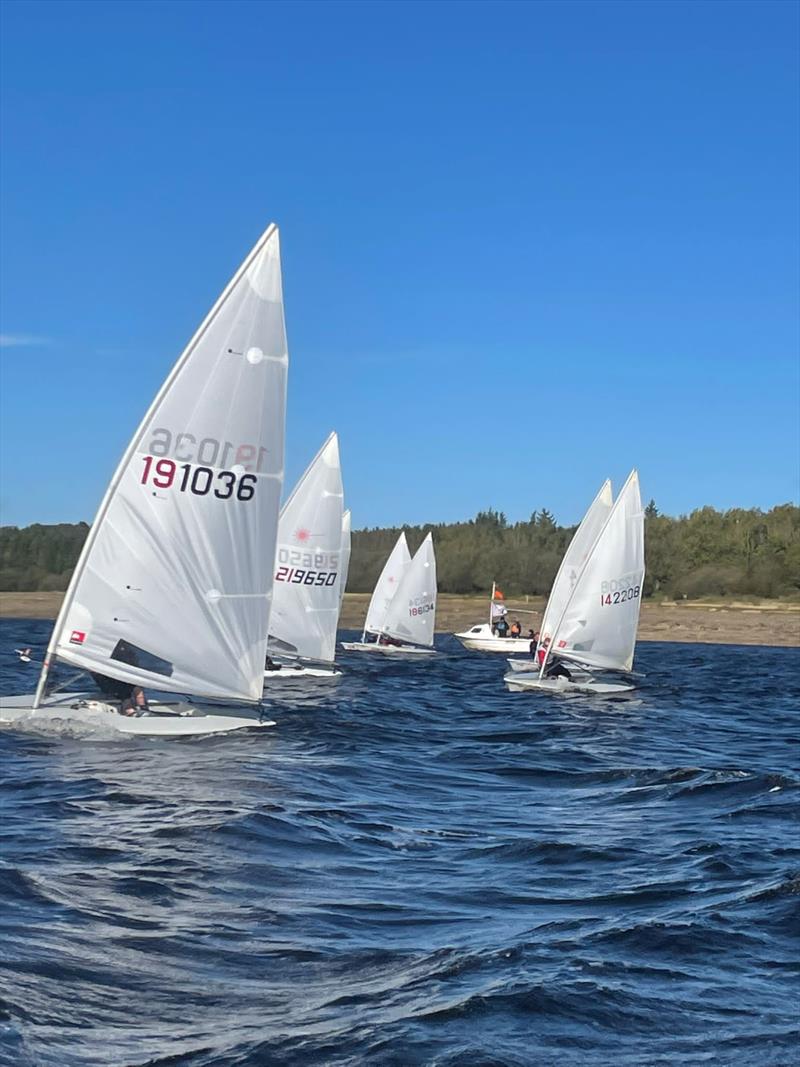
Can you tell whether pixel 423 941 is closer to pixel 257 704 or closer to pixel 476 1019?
pixel 476 1019

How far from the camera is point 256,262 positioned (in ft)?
73.0

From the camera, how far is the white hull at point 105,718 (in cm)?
2131

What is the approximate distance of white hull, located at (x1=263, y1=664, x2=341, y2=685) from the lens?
37.3m

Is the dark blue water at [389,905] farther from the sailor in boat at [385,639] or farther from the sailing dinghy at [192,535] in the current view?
the sailor in boat at [385,639]

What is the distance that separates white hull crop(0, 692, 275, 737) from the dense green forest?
9070 centimetres

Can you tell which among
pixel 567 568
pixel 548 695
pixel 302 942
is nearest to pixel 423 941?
pixel 302 942

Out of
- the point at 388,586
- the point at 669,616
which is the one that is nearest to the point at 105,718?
the point at 388,586

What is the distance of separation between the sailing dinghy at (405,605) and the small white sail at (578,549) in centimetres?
1699

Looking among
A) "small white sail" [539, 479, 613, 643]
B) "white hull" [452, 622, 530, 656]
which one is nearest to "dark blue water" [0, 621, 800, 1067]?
"small white sail" [539, 479, 613, 643]

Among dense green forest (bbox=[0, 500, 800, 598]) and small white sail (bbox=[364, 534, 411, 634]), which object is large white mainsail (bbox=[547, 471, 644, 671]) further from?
dense green forest (bbox=[0, 500, 800, 598])

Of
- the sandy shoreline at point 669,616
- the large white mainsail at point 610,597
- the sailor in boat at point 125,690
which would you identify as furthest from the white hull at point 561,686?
the sandy shoreline at point 669,616

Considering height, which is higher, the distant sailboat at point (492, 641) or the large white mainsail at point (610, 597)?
the large white mainsail at point (610, 597)

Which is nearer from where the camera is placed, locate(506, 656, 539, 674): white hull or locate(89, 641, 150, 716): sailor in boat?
locate(89, 641, 150, 716): sailor in boat

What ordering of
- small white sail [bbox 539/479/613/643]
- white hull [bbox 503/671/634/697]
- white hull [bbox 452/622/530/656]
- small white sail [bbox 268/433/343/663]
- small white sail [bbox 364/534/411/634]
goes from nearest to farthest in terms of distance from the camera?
1. white hull [bbox 503/671/634/697]
2. small white sail [bbox 268/433/343/663]
3. small white sail [bbox 539/479/613/643]
4. small white sail [bbox 364/534/411/634]
5. white hull [bbox 452/622/530/656]
